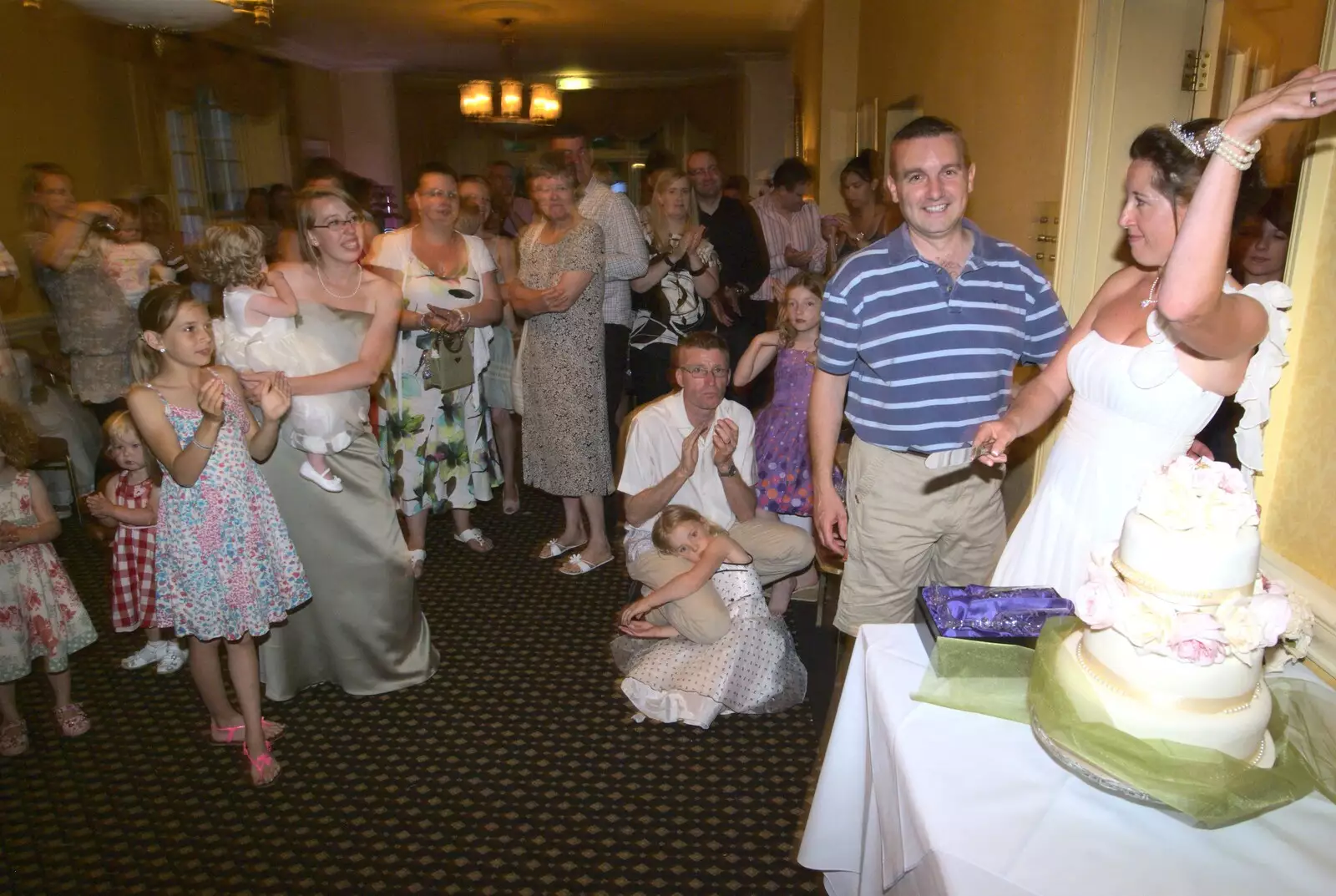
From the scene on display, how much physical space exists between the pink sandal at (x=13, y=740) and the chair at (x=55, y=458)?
6.50 feet

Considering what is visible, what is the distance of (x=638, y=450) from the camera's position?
3.04 m

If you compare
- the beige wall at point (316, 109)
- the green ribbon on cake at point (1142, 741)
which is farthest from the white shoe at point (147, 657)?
the beige wall at point (316, 109)

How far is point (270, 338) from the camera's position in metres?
2.53

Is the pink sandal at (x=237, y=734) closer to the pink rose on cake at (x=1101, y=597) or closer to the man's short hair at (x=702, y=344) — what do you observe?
the man's short hair at (x=702, y=344)

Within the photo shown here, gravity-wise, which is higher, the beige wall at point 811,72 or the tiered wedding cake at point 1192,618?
the beige wall at point 811,72

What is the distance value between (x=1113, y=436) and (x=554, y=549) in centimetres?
272

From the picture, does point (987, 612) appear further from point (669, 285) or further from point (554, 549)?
point (669, 285)

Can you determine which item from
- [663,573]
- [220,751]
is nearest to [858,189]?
[663,573]

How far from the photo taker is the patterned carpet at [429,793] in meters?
2.11

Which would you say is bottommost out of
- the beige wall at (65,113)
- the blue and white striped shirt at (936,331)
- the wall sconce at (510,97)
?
the blue and white striped shirt at (936,331)

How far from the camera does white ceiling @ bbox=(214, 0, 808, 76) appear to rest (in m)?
7.33

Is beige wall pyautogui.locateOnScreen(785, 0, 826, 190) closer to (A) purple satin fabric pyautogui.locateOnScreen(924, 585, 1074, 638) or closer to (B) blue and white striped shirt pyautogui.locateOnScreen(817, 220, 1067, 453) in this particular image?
(B) blue and white striped shirt pyautogui.locateOnScreen(817, 220, 1067, 453)

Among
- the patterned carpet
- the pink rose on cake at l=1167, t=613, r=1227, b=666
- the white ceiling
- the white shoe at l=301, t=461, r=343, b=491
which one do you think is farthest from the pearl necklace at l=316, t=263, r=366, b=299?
the white ceiling

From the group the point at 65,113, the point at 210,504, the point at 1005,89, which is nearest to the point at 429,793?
the point at 210,504
